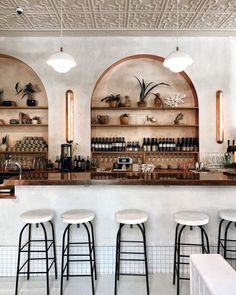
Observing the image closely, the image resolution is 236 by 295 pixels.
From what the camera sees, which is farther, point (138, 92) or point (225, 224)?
point (138, 92)

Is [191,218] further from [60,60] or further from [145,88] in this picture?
[145,88]

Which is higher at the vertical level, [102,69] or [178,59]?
[102,69]

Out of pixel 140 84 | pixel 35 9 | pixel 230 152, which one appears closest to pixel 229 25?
pixel 140 84

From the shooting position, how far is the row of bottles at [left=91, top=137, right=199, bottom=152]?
5.22 m

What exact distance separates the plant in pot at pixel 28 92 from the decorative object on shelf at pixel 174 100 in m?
2.65

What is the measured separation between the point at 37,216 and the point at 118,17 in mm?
3398

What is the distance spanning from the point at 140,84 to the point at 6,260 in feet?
12.8

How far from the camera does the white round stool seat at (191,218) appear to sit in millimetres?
2578

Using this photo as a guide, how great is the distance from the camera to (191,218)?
8.64 feet

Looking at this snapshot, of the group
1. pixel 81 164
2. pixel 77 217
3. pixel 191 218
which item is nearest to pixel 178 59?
pixel 191 218

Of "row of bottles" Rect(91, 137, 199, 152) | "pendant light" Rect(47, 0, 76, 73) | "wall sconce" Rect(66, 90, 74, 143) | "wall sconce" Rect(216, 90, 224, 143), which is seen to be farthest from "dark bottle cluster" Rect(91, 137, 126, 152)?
"pendant light" Rect(47, 0, 76, 73)

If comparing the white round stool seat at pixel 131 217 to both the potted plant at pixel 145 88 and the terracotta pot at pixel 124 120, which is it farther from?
the potted plant at pixel 145 88

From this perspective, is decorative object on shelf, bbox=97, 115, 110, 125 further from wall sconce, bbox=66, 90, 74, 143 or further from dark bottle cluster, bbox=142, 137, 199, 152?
dark bottle cluster, bbox=142, 137, 199, 152

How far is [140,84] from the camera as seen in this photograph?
5.41 m
